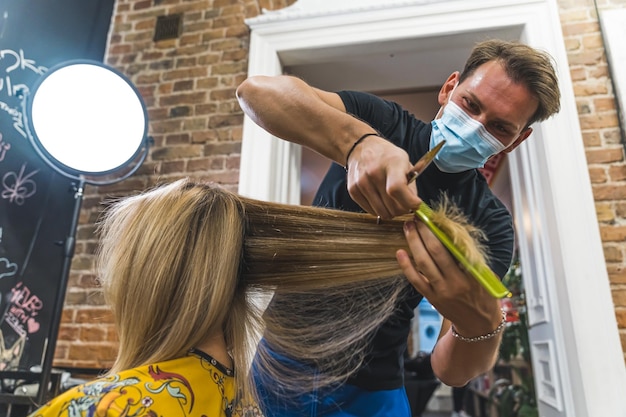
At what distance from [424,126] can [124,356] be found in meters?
0.91

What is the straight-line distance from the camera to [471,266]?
0.54 metres

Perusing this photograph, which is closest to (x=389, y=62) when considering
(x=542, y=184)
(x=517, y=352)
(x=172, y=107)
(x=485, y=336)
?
(x=542, y=184)

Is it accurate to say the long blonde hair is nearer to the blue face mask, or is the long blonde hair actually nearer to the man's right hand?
the man's right hand

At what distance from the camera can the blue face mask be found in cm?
106

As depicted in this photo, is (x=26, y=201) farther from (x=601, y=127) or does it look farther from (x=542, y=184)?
(x=601, y=127)

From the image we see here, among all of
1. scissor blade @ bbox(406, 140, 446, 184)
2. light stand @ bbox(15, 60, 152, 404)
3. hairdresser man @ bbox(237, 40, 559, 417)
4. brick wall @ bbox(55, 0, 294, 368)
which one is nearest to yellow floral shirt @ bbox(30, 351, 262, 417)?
hairdresser man @ bbox(237, 40, 559, 417)

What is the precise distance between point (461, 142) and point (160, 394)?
83 centimetres

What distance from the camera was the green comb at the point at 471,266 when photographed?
52cm

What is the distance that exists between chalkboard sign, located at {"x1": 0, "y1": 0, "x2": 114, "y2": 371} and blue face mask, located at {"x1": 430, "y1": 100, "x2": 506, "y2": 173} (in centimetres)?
139

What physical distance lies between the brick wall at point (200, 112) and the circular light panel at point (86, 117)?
0.29m

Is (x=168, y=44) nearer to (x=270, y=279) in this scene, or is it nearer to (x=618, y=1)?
(x=270, y=279)

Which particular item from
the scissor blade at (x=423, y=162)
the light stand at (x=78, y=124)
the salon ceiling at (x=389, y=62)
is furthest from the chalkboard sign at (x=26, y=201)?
the scissor blade at (x=423, y=162)

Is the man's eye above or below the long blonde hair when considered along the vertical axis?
above

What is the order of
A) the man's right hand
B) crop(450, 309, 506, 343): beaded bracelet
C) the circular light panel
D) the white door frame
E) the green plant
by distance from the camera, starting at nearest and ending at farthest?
the man's right hand → crop(450, 309, 506, 343): beaded bracelet → the white door frame → the circular light panel → the green plant
